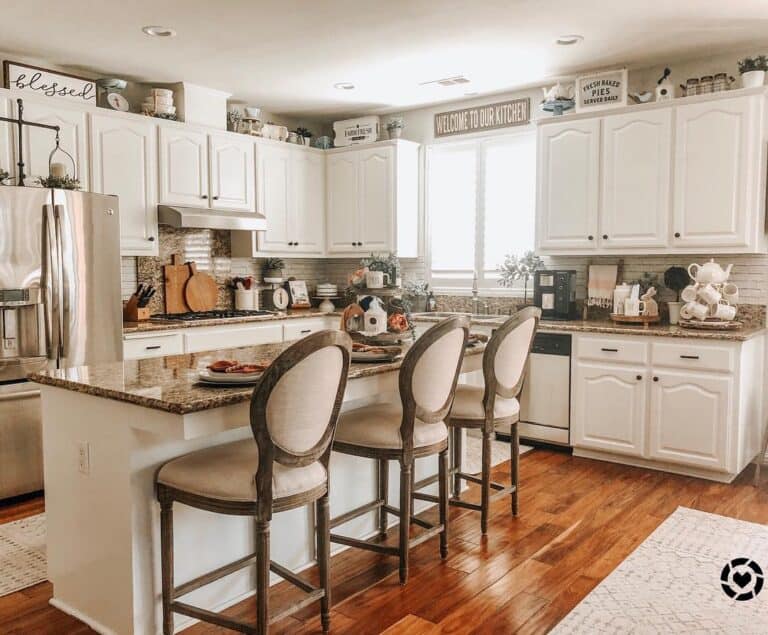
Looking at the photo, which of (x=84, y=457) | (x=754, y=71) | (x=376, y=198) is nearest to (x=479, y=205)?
(x=376, y=198)

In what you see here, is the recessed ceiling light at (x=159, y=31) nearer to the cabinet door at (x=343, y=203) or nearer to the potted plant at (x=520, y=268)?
the cabinet door at (x=343, y=203)

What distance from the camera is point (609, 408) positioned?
4.41 metres

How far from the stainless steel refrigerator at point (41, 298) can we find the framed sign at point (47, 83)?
866mm

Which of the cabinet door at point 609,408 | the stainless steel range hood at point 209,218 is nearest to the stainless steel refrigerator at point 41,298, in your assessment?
the stainless steel range hood at point 209,218

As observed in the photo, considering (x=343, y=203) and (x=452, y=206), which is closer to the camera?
(x=452, y=206)

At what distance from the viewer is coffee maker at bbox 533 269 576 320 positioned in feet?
16.0

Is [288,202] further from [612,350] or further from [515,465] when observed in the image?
[515,465]

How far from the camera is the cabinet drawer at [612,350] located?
14.0 ft

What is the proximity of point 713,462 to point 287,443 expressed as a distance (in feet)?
9.67

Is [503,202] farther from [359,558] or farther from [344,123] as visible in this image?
[359,558]

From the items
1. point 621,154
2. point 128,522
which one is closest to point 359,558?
point 128,522

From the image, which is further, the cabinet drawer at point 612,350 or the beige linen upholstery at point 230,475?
the cabinet drawer at point 612,350

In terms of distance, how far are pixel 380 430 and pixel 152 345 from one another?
2304 mm

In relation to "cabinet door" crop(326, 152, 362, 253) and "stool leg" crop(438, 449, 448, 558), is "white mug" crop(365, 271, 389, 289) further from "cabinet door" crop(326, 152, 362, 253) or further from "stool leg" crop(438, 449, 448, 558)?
"cabinet door" crop(326, 152, 362, 253)
